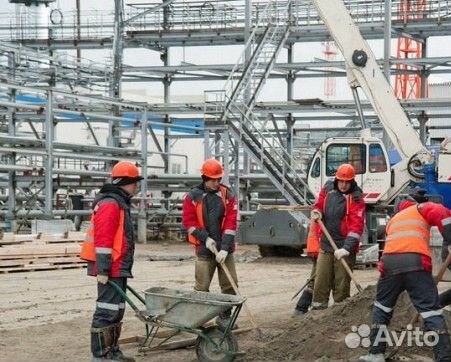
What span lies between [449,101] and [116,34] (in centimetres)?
1210

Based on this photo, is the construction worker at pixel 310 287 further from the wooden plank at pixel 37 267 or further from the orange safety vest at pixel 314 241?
the wooden plank at pixel 37 267

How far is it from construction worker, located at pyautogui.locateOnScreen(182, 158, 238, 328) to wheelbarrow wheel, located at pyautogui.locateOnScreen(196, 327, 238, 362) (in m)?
1.73

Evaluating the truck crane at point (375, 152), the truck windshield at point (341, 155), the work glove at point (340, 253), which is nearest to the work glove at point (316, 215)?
the work glove at point (340, 253)

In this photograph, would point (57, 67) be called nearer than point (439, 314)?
No

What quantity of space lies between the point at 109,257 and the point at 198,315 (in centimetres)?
98

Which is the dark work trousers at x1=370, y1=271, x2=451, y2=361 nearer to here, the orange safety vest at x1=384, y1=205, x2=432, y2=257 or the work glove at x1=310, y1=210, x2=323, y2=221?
the orange safety vest at x1=384, y1=205, x2=432, y2=257

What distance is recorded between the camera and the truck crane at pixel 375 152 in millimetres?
18172

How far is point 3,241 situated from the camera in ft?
60.4

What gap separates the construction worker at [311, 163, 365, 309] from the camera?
11.0 m

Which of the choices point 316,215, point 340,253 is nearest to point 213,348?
point 340,253

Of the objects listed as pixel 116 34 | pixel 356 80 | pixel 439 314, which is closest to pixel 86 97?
pixel 116 34

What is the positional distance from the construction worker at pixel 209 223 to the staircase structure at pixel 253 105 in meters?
11.7

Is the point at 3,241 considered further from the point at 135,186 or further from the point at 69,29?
the point at 69,29

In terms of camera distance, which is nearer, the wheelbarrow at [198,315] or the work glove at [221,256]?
the wheelbarrow at [198,315]
